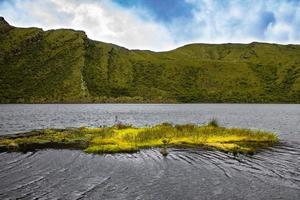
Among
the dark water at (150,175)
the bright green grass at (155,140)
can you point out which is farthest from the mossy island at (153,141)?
the dark water at (150,175)

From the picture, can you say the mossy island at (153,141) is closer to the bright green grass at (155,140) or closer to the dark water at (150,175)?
the bright green grass at (155,140)

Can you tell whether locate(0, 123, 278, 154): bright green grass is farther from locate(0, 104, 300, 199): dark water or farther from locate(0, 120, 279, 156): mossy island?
locate(0, 104, 300, 199): dark water

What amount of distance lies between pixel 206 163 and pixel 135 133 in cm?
1607

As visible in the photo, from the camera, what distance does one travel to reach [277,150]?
37.7 m

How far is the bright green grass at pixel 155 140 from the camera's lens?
1460 inches

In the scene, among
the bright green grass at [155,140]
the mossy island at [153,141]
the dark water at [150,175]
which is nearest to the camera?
the dark water at [150,175]

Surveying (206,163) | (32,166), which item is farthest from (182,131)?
(32,166)

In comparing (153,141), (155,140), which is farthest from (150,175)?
(155,140)

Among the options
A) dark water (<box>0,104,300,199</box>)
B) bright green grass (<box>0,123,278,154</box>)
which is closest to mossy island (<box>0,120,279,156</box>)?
bright green grass (<box>0,123,278,154</box>)

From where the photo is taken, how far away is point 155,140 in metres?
41.9

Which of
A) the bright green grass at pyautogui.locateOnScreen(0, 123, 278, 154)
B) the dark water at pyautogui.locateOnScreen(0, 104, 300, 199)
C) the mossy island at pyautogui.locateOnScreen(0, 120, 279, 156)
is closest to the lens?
the dark water at pyautogui.locateOnScreen(0, 104, 300, 199)

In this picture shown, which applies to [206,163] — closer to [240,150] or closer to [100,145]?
[240,150]

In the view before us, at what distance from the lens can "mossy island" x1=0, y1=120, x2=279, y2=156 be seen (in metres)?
36.8

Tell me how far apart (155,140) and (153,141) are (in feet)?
2.08
